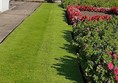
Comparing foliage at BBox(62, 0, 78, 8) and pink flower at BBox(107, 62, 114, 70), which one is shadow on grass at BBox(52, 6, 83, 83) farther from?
foliage at BBox(62, 0, 78, 8)

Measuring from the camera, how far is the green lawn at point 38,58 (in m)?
8.42

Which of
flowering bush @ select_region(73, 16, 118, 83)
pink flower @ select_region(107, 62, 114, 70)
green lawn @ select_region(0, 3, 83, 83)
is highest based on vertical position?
pink flower @ select_region(107, 62, 114, 70)

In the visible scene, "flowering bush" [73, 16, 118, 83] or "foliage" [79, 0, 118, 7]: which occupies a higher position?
"flowering bush" [73, 16, 118, 83]

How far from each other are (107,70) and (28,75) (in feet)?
7.99

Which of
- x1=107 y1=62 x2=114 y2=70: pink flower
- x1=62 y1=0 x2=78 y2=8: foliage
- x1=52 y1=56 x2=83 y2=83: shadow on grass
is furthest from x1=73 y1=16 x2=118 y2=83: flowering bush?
x1=62 y1=0 x2=78 y2=8: foliage

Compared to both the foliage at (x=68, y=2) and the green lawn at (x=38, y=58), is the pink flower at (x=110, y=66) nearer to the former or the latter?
the green lawn at (x=38, y=58)

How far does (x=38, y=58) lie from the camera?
10.2m

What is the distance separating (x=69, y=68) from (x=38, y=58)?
142 centimetres

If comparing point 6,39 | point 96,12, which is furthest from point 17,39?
point 96,12

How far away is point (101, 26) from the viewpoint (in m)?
12.8

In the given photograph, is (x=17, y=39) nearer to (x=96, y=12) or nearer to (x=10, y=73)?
(x=10, y=73)

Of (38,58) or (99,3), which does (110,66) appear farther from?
(99,3)

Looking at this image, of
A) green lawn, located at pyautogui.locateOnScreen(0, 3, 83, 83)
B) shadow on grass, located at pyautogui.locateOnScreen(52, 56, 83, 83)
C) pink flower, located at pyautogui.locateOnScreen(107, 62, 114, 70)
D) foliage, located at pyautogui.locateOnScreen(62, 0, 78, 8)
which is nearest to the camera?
pink flower, located at pyautogui.locateOnScreen(107, 62, 114, 70)

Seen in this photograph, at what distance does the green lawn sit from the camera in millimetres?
8422
